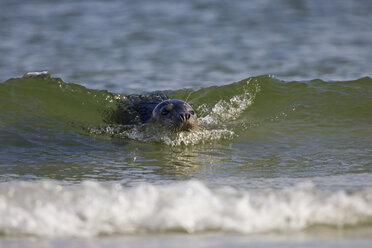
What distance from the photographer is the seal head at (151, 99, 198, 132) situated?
25.1 ft

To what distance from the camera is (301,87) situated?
10.4 m

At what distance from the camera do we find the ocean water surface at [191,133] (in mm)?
4457

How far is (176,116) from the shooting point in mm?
7699

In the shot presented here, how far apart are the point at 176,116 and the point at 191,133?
0.34 meters

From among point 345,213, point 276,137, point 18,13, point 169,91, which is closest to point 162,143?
point 276,137

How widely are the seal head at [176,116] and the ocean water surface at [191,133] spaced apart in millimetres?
157

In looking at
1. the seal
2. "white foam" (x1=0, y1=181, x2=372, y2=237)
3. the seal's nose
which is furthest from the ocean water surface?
the seal's nose

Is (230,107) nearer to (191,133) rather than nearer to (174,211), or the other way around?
(191,133)

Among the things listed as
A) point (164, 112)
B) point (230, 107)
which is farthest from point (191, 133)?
point (230, 107)

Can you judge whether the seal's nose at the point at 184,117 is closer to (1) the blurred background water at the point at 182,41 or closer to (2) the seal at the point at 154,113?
(2) the seal at the point at 154,113

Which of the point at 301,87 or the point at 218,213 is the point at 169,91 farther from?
the point at 218,213

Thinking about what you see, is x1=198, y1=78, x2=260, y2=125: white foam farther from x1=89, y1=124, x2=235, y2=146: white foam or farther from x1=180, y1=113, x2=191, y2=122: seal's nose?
x1=180, y1=113, x2=191, y2=122: seal's nose

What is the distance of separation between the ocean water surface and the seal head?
16cm

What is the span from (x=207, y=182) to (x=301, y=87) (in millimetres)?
5127
